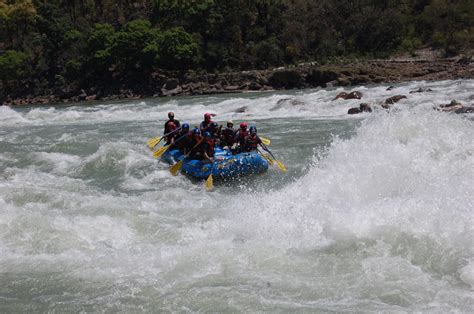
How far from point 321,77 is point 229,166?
23.6 meters

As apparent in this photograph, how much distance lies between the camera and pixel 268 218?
273 inches

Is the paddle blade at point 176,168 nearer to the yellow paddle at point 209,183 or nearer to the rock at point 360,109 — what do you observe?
the yellow paddle at point 209,183

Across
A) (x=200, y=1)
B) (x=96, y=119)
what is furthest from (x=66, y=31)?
(x=96, y=119)

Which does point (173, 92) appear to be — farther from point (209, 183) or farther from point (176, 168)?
point (209, 183)

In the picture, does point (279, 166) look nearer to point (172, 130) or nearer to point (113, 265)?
point (172, 130)

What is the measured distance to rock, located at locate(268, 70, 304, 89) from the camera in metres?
33.5

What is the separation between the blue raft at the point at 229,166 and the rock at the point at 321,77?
2271 cm

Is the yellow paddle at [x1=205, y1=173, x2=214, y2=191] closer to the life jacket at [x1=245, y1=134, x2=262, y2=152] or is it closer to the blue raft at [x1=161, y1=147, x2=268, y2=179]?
the blue raft at [x1=161, y1=147, x2=268, y2=179]

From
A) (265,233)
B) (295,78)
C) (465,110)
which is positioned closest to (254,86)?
(295,78)

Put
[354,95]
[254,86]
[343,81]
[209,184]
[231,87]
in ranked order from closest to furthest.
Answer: [209,184] < [354,95] < [343,81] < [254,86] < [231,87]

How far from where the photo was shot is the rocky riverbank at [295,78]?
30219 millimetres

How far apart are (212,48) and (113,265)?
39.6 meters

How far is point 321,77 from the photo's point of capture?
3241 centimetres

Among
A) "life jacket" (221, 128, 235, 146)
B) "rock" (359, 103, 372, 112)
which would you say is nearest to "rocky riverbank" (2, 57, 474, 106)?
"rock" (359, 103, 372, 112)
